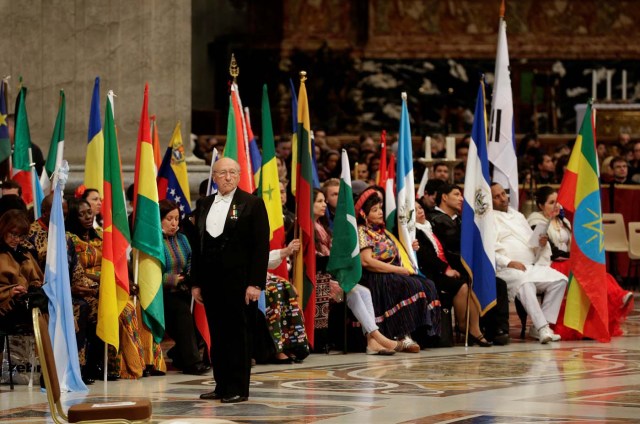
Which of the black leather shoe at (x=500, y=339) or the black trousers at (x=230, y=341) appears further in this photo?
the black leather shoe at (x=500, y=339)

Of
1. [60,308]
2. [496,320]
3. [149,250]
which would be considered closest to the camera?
[60,308]

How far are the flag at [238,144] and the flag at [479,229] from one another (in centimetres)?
207

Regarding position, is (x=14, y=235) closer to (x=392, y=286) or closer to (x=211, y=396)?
(x=211, y=396)

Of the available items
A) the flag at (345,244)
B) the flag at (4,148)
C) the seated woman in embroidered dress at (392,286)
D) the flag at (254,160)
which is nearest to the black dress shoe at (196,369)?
the flag at (345,244)

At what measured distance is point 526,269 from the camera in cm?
1468

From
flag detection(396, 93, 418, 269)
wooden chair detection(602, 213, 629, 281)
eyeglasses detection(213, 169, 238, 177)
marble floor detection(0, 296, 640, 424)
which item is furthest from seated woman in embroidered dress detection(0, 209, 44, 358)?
wooden chair detection(602, 213, 629, 281)

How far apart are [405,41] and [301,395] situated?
19439mm

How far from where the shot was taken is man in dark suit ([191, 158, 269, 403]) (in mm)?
10844

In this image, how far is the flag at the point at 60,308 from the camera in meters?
11.4

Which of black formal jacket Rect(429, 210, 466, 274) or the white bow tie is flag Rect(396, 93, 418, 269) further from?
the white bow tie

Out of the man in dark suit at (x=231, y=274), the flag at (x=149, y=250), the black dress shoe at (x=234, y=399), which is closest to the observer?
the black dress shoe at (x=234, y=399)

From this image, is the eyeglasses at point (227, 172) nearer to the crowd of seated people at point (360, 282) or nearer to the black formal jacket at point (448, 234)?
the crowd of seated people at point (360, 282)

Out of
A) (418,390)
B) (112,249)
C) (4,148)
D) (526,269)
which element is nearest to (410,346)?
(526,269)

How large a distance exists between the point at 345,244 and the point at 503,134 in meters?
3.17
